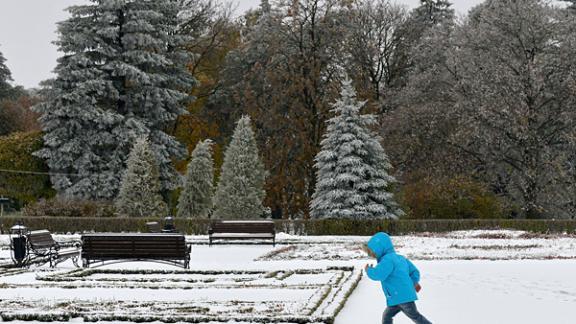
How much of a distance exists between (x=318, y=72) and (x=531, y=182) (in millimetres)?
12550

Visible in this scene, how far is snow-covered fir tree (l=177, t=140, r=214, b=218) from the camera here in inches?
1591

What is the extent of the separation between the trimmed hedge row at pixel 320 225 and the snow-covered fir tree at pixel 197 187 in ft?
31.0

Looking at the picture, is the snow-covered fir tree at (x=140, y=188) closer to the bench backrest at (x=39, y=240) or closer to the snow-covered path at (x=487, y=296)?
the bench backrest at (x=39, y=240)

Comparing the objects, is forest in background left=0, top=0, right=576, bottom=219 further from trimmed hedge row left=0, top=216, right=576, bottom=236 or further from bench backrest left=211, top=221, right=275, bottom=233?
bench backrest left=211, top=221, right=275, bottom=233

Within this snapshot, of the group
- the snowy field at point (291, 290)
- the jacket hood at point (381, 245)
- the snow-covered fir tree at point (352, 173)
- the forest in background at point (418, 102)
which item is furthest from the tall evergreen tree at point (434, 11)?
the jacket hood at point (381, 245)

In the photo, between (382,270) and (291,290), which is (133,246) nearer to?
(291,290)

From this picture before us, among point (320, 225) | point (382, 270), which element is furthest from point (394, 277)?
point (320, 225)

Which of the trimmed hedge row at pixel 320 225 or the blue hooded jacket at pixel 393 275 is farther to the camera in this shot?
the trimmed hedge row at pixel 320 225

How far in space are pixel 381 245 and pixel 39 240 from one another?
40.7 feet

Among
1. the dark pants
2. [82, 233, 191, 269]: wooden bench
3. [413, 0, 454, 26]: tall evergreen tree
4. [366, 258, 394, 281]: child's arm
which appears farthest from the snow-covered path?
[413, 0, 454, 26]: tall evergreen tree

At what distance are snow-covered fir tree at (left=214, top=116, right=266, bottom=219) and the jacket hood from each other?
2949 cm

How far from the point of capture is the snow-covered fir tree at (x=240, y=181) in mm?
38062

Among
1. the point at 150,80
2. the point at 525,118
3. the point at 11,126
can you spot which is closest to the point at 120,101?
the point at 150,80

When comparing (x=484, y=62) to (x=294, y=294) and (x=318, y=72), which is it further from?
(x=294, y=294)
